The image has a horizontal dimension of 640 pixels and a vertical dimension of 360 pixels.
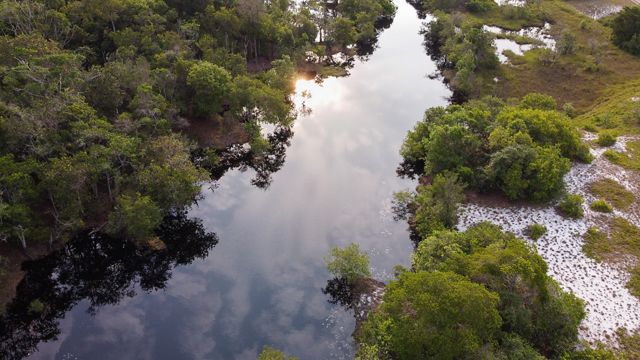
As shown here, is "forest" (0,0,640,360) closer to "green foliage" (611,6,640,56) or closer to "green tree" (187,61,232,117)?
"green tree" (187,61,232,117)

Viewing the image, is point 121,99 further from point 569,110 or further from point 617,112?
point 617,112

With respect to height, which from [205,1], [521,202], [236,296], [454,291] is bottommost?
[236,296]

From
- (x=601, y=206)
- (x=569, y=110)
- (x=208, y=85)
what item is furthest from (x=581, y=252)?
(x=208, y=85)

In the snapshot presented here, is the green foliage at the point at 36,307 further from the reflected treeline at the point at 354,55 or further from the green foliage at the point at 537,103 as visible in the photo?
the green foliage at the point at 537,103

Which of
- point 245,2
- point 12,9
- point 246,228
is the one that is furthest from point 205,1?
point 246,228

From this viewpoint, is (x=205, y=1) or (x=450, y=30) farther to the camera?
(x=450, y=30)

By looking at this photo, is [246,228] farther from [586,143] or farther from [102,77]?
[586,143]

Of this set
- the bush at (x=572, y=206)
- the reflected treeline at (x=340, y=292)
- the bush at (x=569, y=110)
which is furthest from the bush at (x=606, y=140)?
the reflected treeline at (x=340, y=292)
